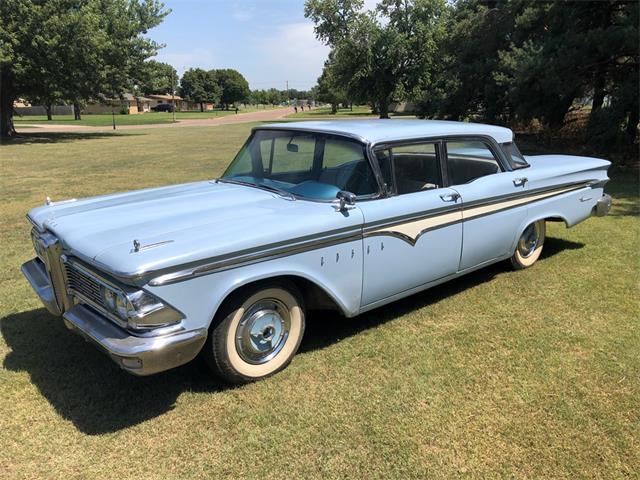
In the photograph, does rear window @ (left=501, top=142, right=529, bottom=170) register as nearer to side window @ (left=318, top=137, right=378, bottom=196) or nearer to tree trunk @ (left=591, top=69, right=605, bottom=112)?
side window @ (left=318, top=137, right=378, bottom=196)

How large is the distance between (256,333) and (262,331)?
0.15ft

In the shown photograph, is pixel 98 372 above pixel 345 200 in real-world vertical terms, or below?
below

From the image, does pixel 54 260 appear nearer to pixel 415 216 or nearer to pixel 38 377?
pixel 38 377

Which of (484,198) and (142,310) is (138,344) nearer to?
(142,310)

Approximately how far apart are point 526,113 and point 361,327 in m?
12.2

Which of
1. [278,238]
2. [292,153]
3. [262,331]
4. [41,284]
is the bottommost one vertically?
[262,331]

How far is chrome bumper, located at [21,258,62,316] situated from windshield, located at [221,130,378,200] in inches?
63.0

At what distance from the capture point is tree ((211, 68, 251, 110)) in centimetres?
12394

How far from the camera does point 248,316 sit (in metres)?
3.13

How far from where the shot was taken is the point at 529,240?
5.26 meters

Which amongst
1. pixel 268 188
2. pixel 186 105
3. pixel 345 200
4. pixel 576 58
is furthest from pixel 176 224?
pixel 186 105

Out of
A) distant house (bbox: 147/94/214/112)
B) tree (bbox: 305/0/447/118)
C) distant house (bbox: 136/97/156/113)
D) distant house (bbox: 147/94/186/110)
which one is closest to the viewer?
tree (bbox: 305/0/447/118)

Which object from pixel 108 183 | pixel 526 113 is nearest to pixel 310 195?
pixel 108 183

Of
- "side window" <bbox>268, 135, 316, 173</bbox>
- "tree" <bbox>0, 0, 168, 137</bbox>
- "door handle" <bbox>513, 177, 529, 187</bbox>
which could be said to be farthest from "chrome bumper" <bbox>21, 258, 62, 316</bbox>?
"tree" <bbox>0, 0, 168, 137</bbox>
